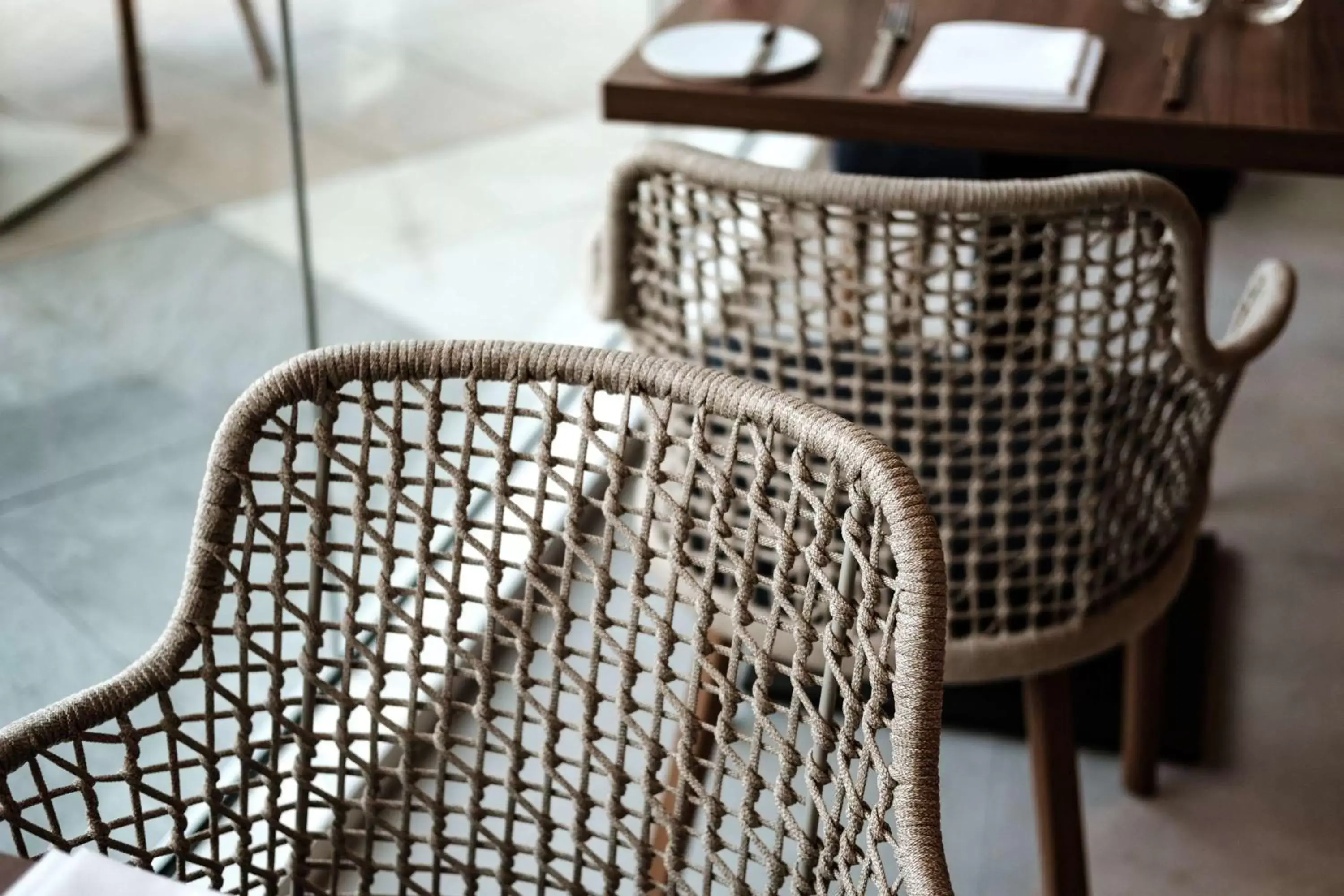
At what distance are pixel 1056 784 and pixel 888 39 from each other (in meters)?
0.81

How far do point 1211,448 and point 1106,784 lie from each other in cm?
49

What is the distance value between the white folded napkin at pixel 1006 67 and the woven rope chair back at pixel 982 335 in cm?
32

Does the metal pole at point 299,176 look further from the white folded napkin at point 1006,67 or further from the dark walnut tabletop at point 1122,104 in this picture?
the white folded napkin at point 1006,67

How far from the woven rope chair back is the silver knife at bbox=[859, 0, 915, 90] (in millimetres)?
419

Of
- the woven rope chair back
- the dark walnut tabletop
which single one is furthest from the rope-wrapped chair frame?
the dark walnut tabletop

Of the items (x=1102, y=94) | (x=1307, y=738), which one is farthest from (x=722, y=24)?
(x=1307, y=738)

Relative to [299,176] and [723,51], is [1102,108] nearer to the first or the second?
[723,51]

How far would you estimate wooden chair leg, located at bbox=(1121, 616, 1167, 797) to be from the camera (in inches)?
58.6

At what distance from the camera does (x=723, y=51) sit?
5.17ft

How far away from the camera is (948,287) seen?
3.43 ft

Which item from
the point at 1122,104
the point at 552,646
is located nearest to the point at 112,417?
the point at 552,646

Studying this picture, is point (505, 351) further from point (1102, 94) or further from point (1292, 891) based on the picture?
point (1292, 891)

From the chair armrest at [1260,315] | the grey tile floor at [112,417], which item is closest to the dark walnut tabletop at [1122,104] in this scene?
the chair armrest at [1260,315]

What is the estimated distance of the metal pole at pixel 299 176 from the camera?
4.79 feet
